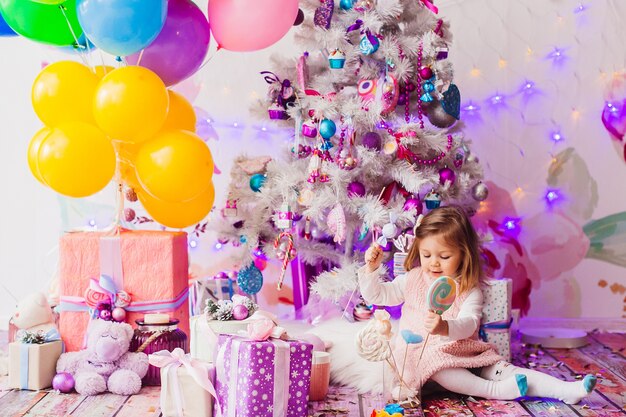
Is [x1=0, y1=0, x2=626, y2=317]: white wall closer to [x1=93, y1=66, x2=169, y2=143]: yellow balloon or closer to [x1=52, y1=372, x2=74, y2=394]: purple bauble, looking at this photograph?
[x1=52, y1=372, x2=74, y2=394]: purple bauble

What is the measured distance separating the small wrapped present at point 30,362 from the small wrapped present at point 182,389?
62 cm

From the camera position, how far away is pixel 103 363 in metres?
2.79

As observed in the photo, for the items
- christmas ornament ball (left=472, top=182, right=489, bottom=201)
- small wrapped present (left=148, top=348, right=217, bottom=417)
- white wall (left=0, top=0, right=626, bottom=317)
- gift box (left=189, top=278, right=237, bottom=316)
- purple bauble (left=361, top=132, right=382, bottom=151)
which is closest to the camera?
small wrapped present (left=148, top=348, right=217, bottom=417)

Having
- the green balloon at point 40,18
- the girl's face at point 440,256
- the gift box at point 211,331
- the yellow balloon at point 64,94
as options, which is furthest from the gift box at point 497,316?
the green balloon at point 40,18

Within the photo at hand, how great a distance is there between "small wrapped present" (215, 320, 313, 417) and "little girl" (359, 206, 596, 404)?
1.47 ft

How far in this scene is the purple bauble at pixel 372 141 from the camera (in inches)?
127

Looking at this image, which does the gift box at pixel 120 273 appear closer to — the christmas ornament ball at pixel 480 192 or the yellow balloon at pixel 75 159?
the yellow balloon at pixel 75 159

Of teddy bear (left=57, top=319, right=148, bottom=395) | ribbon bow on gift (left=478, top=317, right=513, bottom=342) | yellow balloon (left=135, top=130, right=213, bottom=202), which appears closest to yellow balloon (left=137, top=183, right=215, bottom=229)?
yellow balloon (left=135, top=130, right=213, bottom=202)

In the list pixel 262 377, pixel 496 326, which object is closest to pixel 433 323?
pixel 262 377

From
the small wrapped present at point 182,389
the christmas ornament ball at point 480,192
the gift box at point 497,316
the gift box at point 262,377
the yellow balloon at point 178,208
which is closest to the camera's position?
the gift box at point 262,377

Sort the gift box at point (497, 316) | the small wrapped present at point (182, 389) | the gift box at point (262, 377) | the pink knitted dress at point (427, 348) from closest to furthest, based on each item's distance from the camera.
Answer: the gift box at point (262, 377)
the small wrapped present at point (182, 389)
the pink knitted dress at point (427, 348)
the gift box at point (497, 316)

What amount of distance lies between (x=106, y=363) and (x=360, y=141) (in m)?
1.37

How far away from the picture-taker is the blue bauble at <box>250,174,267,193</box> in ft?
11.3

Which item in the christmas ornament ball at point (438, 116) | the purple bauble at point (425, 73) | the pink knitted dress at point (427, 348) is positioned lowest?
the pink knitted dress at point (427, 348)
